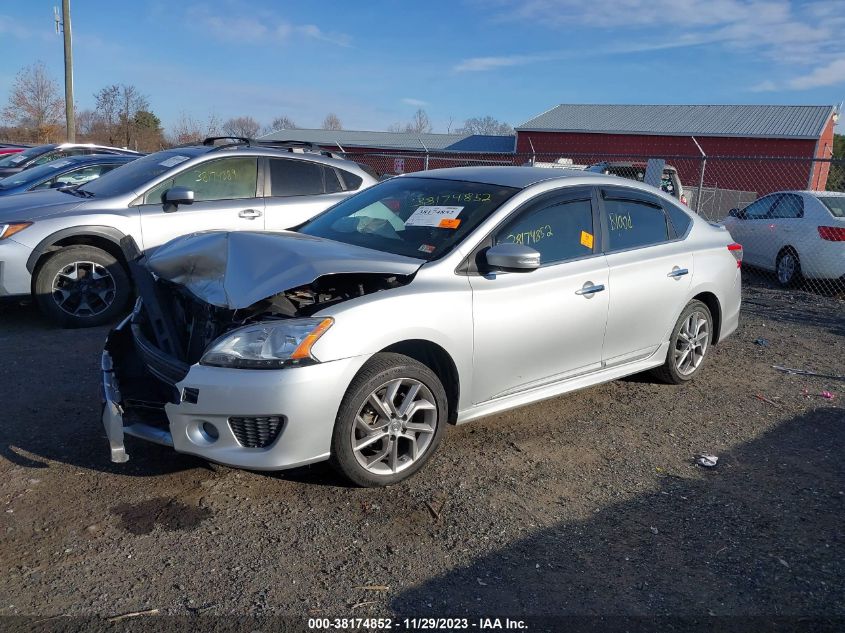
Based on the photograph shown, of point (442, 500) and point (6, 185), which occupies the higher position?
point (6, 185)

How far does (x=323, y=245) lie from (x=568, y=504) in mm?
1961

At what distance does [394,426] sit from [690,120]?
1503 inches

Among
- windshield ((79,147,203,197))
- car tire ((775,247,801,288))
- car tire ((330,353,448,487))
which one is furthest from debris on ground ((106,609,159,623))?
car tire ((775,247,801,288))

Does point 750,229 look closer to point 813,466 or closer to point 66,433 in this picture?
point 813,466

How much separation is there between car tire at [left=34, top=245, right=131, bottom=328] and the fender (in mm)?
112

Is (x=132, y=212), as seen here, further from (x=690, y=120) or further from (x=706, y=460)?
(x=690, y=120)

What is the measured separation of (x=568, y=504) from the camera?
3.81 meters

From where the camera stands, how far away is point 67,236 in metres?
6.33

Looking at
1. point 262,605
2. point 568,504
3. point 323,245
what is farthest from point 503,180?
point 262,605

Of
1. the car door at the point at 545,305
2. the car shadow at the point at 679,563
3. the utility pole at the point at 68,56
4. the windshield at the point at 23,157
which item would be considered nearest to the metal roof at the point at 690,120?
the utility pole at the point at 68,56

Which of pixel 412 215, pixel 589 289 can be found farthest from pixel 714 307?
pixel 412 215

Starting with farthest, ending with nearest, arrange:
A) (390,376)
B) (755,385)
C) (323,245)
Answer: (755,385) < (323,245) < (390,376)

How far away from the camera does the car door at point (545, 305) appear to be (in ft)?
13.6

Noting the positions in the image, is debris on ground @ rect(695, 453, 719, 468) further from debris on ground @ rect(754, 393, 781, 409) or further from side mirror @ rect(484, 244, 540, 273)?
side mirror @ rect(484, 244, 540, 273)
